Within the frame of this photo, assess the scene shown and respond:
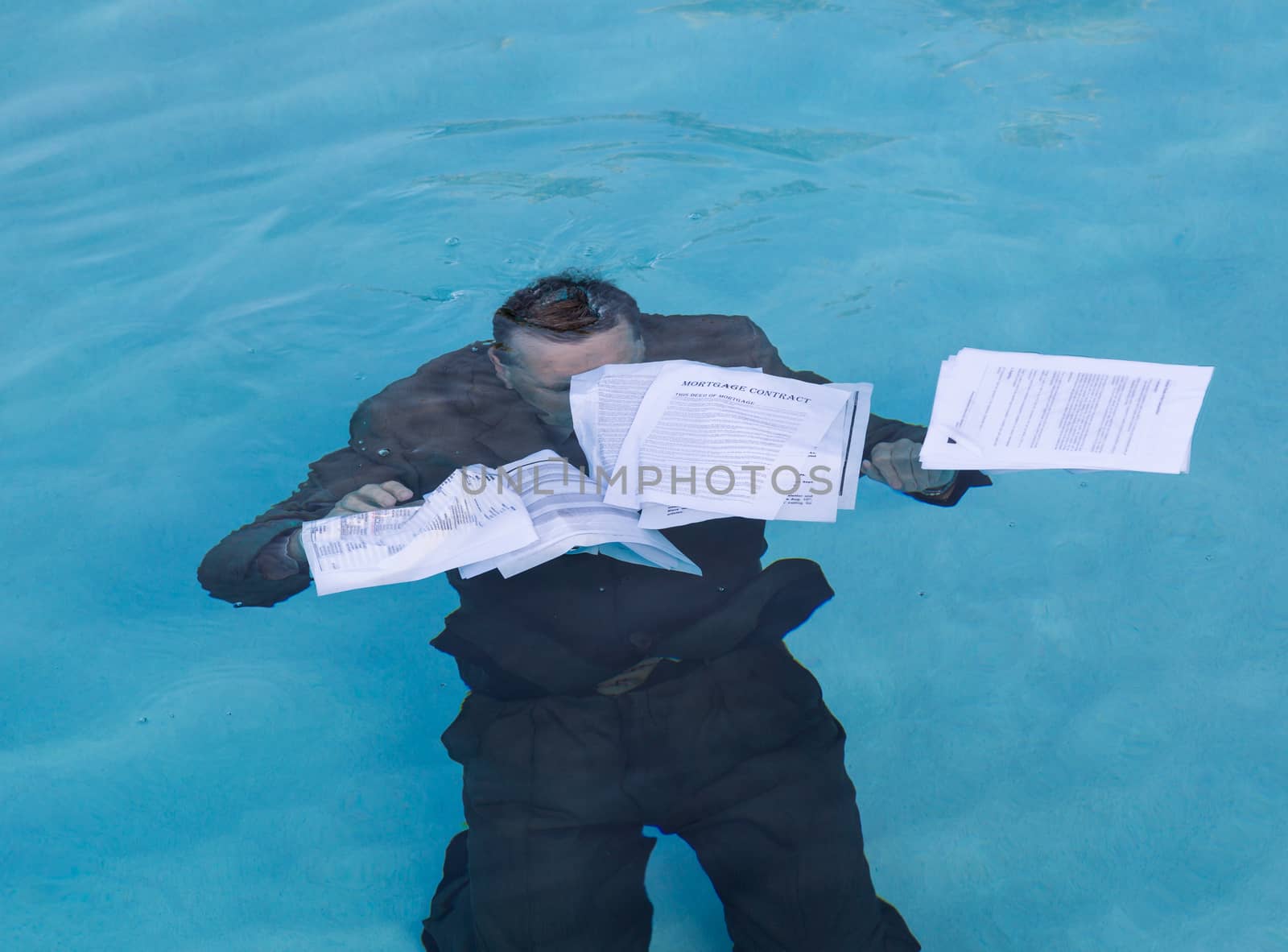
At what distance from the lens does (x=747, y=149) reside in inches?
122

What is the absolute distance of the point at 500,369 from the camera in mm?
1910

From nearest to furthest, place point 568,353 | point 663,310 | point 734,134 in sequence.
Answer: point 568,353
point 663,310
point 734,134

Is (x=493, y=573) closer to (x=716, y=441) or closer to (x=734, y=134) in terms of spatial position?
(x=716, y=441)

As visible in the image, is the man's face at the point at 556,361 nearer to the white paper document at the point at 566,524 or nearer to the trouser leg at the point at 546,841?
the white paper document at the point at 566,524

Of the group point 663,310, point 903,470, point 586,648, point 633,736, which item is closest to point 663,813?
point 633,736

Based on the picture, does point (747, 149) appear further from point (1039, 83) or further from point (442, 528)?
point (442, 528)

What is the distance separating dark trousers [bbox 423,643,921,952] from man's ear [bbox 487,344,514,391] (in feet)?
1.93

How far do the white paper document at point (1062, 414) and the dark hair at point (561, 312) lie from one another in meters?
0.62

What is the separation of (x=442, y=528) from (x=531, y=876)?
Answer: 540 millimetres

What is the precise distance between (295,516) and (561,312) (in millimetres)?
598

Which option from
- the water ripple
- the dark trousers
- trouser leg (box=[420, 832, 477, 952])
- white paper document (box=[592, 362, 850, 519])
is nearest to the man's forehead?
white paper document (box=[592, 362, 850, 519])

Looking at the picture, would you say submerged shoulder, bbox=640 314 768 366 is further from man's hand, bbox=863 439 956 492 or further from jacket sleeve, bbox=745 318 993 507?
man's hand, bbox=863 439 956 492

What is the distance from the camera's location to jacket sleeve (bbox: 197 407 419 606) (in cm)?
159

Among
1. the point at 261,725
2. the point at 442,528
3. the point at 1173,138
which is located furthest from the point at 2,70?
the point at 1173,138
